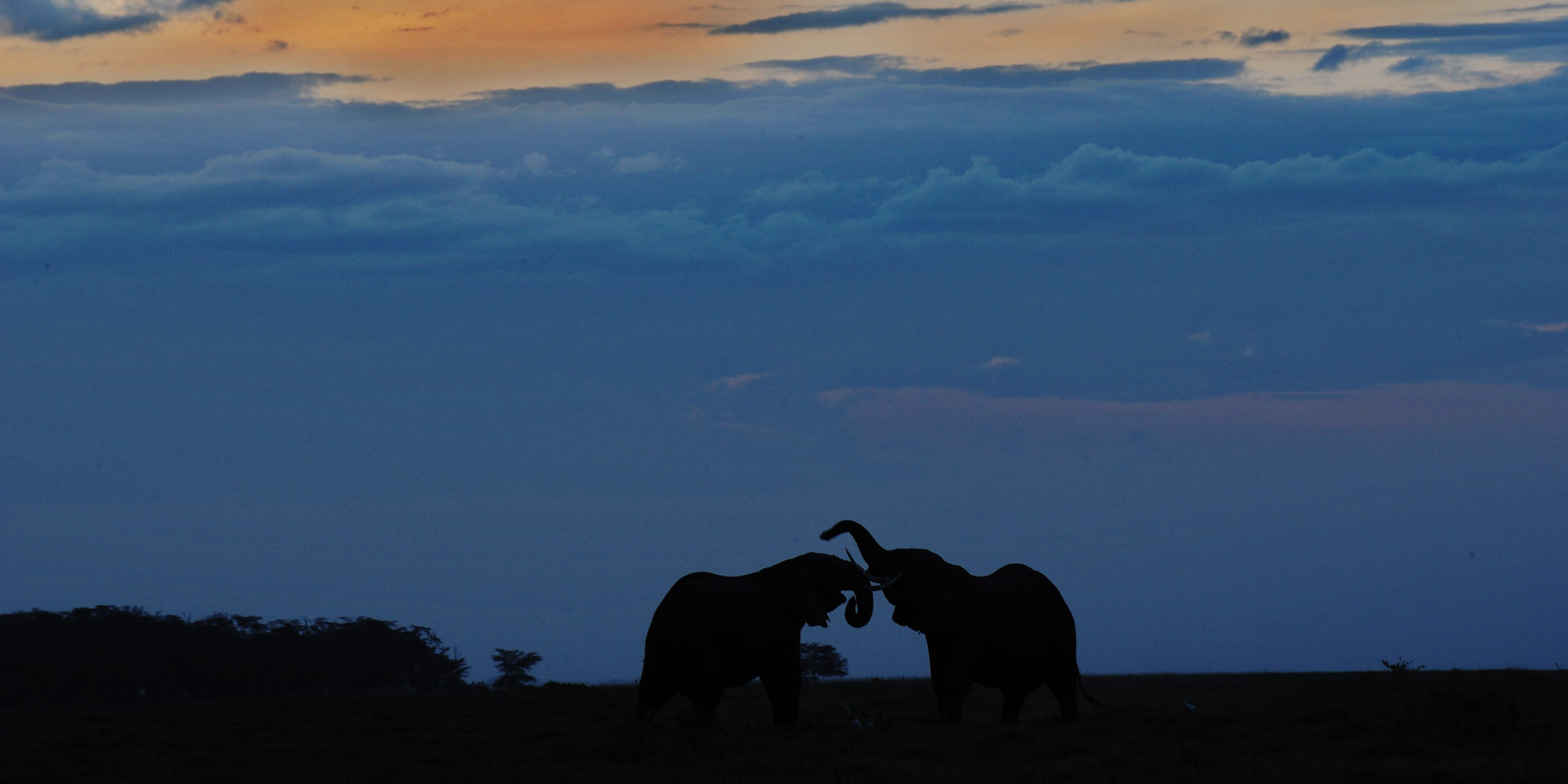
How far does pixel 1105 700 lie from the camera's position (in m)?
37.6

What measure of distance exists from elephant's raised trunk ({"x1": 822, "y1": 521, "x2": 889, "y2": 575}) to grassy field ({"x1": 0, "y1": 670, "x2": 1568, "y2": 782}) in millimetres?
3279

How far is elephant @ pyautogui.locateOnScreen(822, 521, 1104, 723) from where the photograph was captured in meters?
28.2

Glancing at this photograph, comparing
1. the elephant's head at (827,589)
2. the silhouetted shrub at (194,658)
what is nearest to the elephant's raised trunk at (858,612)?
the elephant's head at (827,589)

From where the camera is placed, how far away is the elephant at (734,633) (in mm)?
26781

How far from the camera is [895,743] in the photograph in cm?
2492

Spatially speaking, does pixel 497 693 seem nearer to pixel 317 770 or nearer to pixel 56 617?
pixel 317 770

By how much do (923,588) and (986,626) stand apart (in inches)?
60.4

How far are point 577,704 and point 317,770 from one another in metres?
14.2

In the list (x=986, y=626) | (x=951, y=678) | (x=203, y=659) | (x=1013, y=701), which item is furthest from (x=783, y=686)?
(x=203, y=659)

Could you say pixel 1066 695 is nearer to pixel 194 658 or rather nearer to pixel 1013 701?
pixel 1013 701

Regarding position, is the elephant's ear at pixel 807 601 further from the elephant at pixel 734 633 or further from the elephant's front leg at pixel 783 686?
the elephant's front leg at pixel 783 686

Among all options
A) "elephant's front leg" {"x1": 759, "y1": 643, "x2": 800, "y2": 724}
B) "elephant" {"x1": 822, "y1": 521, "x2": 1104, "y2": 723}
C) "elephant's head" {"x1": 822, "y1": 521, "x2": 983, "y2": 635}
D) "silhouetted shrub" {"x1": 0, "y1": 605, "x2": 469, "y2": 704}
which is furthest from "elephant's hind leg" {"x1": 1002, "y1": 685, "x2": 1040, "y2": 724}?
"silhouetted shrub" {"x1": 0, "y1": 605, "x2": 469, "y2": 704}

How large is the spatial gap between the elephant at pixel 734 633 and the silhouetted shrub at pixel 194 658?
32.0 meters

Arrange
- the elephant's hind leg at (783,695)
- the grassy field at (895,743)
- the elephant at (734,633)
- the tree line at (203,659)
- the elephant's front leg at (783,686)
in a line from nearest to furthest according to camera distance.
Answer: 1. the grassy field at (895,743)
2. the elephant at (734,633)
3. the elephant's front leg at (783,686)
4. the elephant's hind leg at (783,695)
5. the tree line at (203,659)
